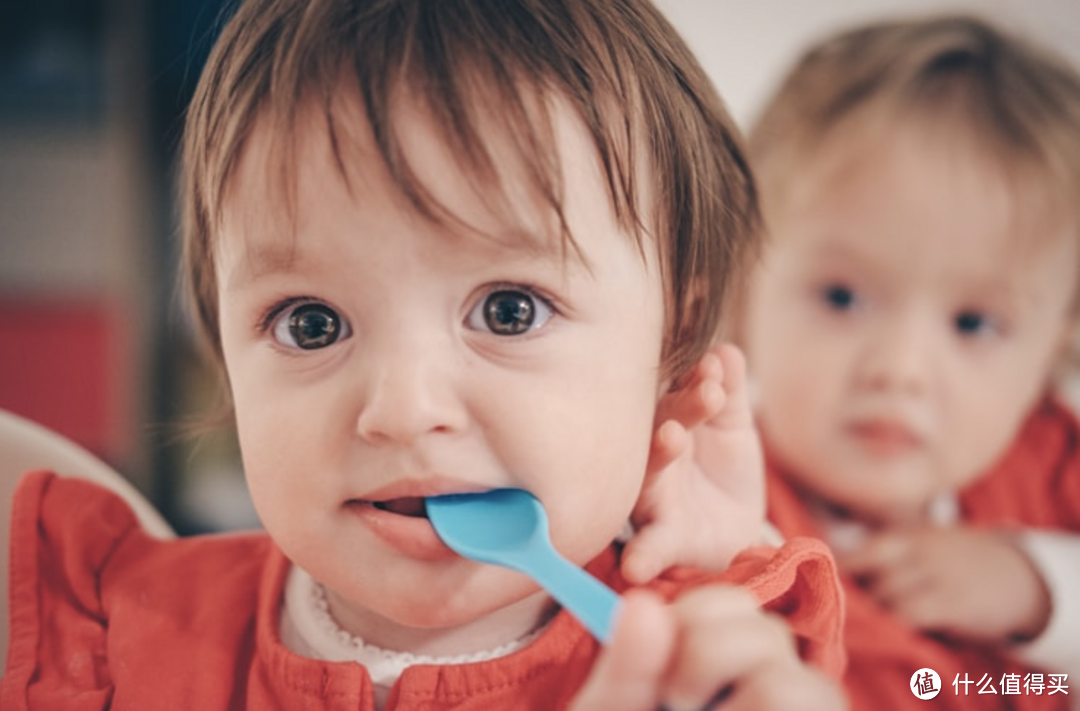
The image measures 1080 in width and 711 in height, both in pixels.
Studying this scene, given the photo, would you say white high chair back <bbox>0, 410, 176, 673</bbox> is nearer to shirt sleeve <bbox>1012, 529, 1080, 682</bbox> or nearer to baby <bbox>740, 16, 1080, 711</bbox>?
baby <bbox>740, 16, 1080, 711</bbox>

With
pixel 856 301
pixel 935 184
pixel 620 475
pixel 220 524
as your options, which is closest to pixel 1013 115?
pixel 935 184

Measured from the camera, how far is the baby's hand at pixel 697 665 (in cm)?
39

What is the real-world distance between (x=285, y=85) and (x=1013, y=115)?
0.68 m

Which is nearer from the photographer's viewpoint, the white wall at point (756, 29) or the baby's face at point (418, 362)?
the baby's face at point (418, 362)

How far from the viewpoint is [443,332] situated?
0.51 meters

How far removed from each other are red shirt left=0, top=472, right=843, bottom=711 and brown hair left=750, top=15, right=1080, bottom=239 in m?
0.48

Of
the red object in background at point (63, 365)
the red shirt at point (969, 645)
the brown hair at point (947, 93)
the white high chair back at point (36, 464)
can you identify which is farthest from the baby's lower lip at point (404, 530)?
the red object in background at point (63, 365)

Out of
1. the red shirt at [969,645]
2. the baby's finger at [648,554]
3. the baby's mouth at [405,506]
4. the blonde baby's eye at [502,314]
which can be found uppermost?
the blonde baby's eye at [502,314]

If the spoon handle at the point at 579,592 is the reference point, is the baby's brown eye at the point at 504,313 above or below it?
above

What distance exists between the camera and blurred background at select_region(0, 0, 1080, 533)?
74.8 inches

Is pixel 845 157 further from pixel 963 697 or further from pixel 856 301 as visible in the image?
pixel 963 697

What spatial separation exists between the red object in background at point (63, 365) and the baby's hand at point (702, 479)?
198 centimetres

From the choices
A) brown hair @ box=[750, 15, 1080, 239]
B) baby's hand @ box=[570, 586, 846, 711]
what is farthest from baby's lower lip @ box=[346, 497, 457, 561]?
brown hair @ box=[750, 15, 1080, 239]

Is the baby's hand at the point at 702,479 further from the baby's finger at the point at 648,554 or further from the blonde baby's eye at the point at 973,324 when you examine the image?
the blonde baby's eye at the point at 973,324
